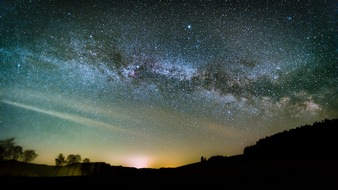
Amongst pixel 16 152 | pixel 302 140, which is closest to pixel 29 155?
pixel 16 152

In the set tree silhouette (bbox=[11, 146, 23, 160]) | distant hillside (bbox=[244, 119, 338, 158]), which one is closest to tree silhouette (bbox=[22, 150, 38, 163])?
tree silhouette (bbox=[11, 146, 23, 160])

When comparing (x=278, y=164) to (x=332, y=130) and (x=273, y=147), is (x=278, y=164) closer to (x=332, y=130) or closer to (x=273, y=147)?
(x=332, y=130)

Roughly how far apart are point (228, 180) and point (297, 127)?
74.7 ft

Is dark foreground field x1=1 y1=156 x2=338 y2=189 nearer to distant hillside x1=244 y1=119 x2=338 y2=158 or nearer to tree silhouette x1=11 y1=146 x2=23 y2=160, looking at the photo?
distant hillside x1=244 y1=119 x2=338 y2=158

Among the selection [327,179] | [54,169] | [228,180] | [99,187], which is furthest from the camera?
[54,169]

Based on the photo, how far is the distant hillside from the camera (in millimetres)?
17372

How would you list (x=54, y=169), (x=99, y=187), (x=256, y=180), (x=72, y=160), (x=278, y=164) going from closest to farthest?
1. (x=256, y=180)
2. (x=278, y=164)
3. (x=99, y=187)
4. (x=54, y=169)
5. (x=72, y=160)

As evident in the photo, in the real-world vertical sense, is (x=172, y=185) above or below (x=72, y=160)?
below

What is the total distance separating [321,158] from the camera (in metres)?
3.96

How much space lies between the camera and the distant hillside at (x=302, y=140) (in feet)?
57.0

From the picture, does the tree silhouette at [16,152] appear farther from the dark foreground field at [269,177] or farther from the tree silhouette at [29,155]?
the dark foreground field at [269,177]

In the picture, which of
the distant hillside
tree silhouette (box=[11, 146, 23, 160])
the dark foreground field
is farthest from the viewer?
tree silhouette (box=[11, 146, 23, 160])

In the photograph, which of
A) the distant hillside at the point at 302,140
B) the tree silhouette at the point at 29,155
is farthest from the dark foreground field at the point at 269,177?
the tree silhouette at the point at 29,155

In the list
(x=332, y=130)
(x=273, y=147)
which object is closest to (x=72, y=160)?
(x=273, y=147)
